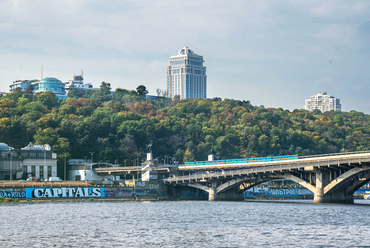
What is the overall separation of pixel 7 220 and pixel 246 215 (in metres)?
38.9

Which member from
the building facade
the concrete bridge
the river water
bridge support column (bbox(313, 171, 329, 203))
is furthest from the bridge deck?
the building facade

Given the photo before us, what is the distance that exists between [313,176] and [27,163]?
90.5 m

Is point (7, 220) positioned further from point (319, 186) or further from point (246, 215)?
point (319, 186)

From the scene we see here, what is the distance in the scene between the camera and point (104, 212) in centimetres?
10812

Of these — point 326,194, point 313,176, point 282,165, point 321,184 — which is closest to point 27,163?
point 282,165

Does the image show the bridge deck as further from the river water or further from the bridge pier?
the river water

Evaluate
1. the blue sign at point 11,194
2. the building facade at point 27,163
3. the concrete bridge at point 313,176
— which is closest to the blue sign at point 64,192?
the blue sign at point 11,194

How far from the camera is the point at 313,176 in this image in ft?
438

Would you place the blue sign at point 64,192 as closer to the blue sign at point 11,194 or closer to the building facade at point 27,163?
the blue sign at point 11,194

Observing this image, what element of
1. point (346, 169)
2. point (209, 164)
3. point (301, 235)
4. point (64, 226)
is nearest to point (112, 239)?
point (64, 226)

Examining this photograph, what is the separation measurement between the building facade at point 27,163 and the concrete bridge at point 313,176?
50613mm

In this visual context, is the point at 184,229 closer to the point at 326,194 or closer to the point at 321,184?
the point at 321,184

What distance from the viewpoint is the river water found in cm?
6400

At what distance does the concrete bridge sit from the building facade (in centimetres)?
5061
